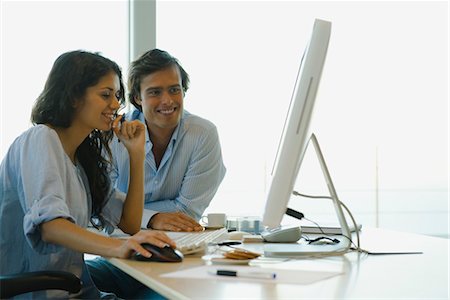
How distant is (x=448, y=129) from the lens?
607 centimetres

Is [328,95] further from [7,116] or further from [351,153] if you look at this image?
[7,116]

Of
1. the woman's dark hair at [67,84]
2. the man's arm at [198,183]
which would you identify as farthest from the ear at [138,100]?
the woman's dark hair at [67,84]

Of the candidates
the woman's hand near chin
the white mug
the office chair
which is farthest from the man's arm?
the office chair

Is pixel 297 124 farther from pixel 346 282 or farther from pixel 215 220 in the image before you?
pixel 215 220

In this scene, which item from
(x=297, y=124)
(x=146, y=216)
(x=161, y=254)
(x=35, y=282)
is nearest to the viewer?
(x=297, y=124)

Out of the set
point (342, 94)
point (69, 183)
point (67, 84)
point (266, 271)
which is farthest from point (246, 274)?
point (342, 94)

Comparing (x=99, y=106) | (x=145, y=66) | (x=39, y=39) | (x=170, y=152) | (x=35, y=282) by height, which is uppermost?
(x=39, y=39)

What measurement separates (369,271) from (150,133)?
145 cm

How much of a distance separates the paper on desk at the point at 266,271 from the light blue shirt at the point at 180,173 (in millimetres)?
1150

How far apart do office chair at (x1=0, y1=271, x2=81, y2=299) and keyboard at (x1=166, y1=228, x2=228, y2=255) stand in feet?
1.00

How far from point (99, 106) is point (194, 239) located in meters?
0.47

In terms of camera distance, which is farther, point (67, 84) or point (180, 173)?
point (180, 173)

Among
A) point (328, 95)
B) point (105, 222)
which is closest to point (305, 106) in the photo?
point (105, 222)

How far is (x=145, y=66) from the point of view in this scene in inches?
117
